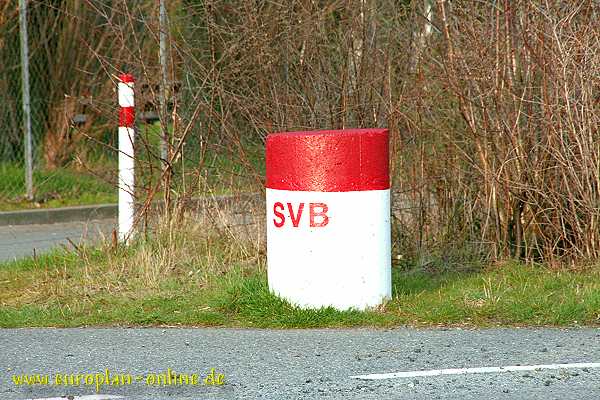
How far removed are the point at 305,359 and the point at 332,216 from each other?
1.20 metres

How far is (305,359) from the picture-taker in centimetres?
629

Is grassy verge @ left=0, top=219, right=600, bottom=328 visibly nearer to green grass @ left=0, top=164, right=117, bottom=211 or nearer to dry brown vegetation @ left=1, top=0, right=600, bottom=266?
dry brown vegetation @ left=1, top=0, right=600, bottom=266

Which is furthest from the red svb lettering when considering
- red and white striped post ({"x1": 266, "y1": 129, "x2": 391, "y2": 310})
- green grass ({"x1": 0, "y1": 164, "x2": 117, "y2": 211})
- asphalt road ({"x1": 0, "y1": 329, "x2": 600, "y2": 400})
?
green grass ({"x1": 0, "y1": 164, "x2": 117, "y2": 211})

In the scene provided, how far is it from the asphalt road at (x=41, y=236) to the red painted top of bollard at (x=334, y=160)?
368 centimetres

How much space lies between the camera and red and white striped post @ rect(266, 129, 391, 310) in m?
7.17

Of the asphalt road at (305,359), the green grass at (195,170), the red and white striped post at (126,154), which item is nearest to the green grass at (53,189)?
the green grass at (195,170)

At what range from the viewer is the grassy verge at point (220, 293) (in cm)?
724

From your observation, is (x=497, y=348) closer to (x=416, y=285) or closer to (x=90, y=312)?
(x=416, y=285)

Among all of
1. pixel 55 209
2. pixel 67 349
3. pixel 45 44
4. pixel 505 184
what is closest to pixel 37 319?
pixel 67 349

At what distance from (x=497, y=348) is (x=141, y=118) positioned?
→ 4.83 m

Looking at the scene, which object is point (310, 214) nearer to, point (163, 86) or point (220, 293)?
point (220, 293)

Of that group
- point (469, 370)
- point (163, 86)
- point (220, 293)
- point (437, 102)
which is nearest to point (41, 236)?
point (163, 86)

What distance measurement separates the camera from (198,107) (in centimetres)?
958

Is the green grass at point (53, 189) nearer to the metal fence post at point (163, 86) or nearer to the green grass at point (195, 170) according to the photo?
the green grass at point (195, 170)
